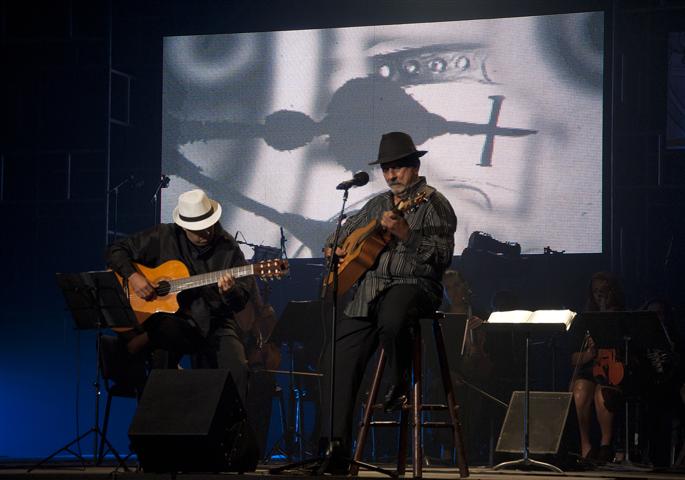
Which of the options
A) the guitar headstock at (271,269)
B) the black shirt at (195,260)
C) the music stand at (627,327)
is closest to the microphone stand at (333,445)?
the guitar headstock at (271,269)

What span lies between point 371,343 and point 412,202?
771 millimetres

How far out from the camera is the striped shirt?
5.38m

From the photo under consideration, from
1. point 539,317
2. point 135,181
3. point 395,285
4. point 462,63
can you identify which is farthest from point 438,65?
point 395,285

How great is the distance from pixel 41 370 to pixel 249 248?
2636 mm

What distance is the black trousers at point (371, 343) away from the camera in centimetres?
528

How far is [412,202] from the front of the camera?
5.37m

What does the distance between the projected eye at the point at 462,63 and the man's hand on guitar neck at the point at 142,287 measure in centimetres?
480

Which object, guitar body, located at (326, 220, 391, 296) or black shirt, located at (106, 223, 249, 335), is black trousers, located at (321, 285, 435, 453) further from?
black shirt, located at (106, 223, 249, 335)

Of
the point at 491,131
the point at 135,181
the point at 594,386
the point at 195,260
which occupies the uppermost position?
the point at 491,131

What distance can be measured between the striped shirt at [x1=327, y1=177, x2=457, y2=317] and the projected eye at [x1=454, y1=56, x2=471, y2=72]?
16.2ft

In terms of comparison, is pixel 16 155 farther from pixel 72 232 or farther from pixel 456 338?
pixel 456 338

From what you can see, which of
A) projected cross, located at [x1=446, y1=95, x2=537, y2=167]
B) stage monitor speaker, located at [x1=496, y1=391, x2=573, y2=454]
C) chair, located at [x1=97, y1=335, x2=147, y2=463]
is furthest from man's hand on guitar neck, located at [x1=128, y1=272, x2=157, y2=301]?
projected cross, located at [x1=446, y1=95, x2=537, y2=167]

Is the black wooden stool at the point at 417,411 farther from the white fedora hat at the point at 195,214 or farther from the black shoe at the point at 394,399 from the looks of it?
the white fedora hat at the point at 195,214

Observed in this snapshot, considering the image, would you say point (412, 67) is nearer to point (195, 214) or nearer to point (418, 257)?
point (195, 214)
